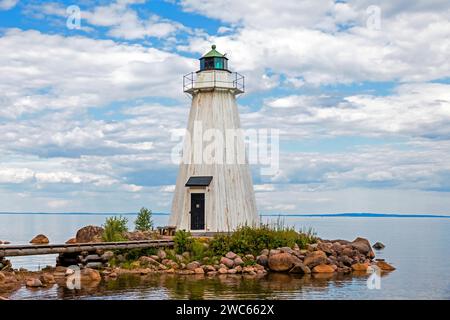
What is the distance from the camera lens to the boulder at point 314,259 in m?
30.5

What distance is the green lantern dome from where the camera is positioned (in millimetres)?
36531

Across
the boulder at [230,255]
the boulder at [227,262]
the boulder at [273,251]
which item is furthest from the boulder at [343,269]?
the boulder at [227,262]

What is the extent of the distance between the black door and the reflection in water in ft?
22.8

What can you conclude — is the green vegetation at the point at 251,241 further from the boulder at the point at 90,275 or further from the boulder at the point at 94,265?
the boulder at the point at 90,275

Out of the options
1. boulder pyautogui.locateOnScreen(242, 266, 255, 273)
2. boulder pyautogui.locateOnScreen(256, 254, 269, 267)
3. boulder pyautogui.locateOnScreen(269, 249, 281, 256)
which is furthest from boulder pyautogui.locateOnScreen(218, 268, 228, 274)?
boulder pyautogui.locateOnScreen(269, 249, 281, 256)

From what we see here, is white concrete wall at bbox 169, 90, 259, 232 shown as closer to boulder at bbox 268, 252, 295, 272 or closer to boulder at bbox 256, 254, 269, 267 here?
boulder at bbox 256, 254, 269, 267

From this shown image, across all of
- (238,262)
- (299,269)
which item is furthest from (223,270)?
(299,269)

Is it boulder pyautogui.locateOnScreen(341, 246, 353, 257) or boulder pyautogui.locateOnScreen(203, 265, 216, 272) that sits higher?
boulder pyautogui.locateOnScreen(341, 246, 353, 257)

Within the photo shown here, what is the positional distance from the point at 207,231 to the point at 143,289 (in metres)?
11.0

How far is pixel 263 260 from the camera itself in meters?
30.6

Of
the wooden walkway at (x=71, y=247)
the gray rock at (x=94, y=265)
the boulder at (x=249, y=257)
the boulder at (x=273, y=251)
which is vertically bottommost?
the gray rock at (x=94, y=265)

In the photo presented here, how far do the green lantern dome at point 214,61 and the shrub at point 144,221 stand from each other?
8.98 meters
